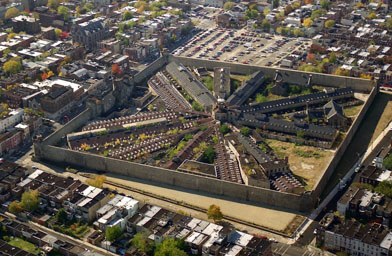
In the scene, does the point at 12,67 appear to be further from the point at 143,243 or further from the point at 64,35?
the point at 143,243

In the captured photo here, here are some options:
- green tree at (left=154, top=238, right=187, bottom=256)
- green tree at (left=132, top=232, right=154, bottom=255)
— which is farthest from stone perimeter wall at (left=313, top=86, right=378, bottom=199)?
green tree at (left=132, top=232, right=154, bottom=255)

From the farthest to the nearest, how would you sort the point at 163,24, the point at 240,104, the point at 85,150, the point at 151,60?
the point at 163,24, the point at 151,60, the point at 240,104, the point at 85,150

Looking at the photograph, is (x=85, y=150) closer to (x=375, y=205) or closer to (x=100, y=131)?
(x=100, y=131)

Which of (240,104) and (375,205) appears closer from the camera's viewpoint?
(375,205)

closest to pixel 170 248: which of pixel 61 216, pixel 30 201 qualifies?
pixel 61 216

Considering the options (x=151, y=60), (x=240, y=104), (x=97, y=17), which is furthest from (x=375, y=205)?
(x=97, y=17)

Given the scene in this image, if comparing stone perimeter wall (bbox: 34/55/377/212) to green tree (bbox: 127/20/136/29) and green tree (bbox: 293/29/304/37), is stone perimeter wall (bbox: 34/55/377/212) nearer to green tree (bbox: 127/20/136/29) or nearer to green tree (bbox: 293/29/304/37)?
green tree (bbox: 293/29/304/37)

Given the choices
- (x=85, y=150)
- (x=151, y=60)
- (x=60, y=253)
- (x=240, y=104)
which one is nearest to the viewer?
(x=60, y=253)
